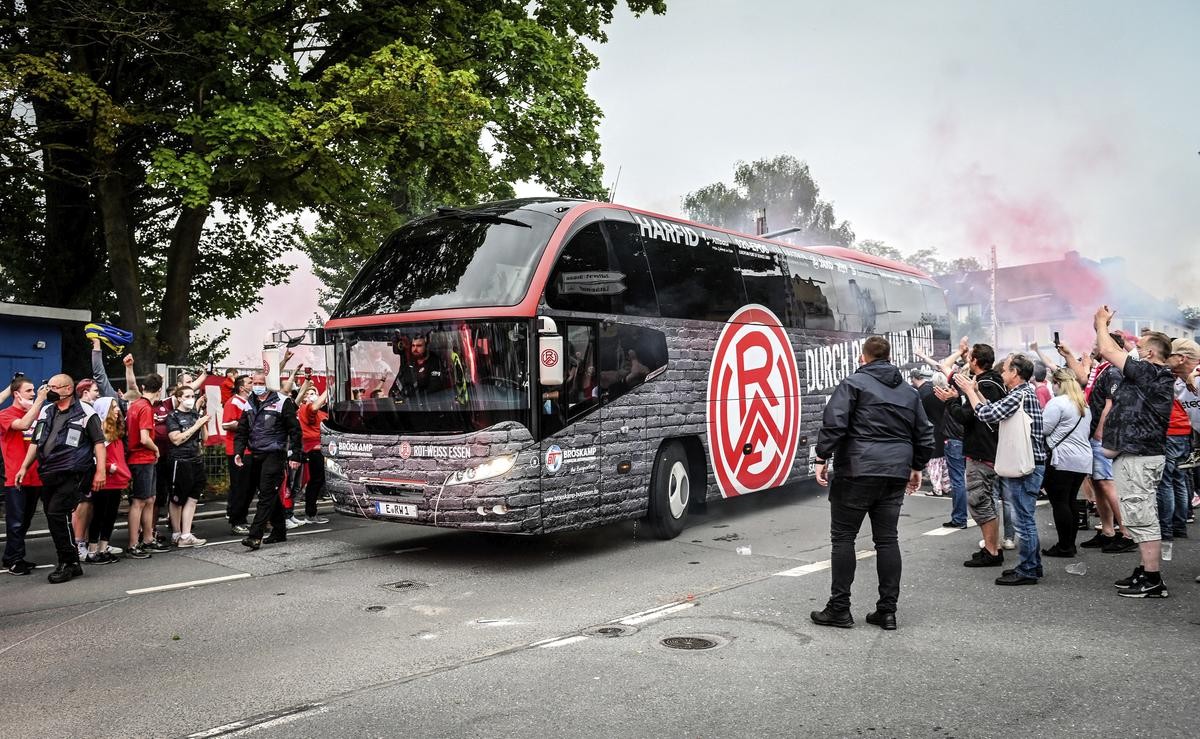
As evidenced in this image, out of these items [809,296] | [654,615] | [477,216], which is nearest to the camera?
[654,615]

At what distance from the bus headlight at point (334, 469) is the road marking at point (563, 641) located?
151 inches

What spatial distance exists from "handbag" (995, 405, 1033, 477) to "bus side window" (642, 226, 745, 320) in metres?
3.93

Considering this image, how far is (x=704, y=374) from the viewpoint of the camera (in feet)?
35.1

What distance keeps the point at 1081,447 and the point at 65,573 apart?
948 centimetres

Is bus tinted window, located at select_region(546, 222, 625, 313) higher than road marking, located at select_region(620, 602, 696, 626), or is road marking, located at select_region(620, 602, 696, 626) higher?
bus tinted window, located at select_region(546, 222, 625, 313)

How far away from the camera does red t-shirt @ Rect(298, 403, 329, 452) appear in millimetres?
11969

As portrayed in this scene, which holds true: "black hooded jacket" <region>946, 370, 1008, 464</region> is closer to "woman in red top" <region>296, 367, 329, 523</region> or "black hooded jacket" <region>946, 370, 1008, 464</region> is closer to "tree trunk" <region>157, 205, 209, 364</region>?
"woman in red top" <region>296, 367, 329, 523</region>

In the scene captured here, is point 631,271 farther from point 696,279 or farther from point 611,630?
point 611,630

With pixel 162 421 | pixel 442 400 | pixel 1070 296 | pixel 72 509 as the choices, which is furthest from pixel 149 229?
pixel 1070 296

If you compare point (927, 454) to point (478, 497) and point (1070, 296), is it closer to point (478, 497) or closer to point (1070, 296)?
point (478, 497)

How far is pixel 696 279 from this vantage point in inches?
424

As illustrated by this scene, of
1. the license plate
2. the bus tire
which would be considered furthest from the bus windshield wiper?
the bus tire

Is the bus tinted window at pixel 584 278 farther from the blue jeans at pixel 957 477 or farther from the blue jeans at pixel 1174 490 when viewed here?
the blue jeans at pixel 1174 490

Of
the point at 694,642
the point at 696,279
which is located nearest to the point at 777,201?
the point at 696,279
